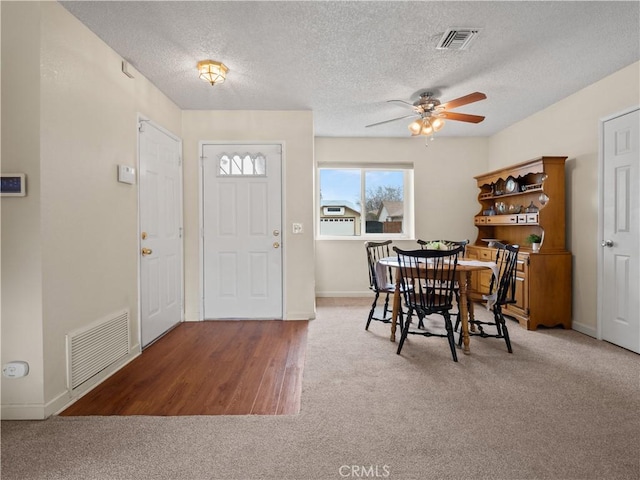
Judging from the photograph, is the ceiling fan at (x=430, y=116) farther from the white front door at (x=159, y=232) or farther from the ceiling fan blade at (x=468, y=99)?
the white front door at (x=159, y=232)

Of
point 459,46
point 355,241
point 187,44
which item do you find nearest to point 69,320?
point 187,44

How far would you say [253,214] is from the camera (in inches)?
158

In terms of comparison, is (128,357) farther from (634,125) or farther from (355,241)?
(634,125)

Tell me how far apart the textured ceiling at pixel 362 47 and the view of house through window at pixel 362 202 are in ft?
5.80

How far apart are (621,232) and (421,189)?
2.68 meters

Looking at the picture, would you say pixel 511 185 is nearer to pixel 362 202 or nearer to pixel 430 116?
pixel 430 116

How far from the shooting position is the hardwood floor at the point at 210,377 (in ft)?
6.89

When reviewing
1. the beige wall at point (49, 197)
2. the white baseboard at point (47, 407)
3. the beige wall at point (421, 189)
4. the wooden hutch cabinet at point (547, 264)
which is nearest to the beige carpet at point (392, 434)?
the white baseboard at point (47, 407)

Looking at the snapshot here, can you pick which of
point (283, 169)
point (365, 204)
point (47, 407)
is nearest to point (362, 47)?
point (283, 169)

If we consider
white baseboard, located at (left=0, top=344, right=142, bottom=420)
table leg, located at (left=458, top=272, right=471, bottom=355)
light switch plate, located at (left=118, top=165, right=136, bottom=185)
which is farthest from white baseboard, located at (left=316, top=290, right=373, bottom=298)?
white baseboard, located at (left=0, top=344, right=142, bottom=420)

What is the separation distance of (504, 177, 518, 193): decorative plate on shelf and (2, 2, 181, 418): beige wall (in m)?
4.56

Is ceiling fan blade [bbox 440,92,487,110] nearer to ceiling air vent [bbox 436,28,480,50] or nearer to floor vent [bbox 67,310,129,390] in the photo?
ceiling air vent [bbox 436,28,480,50]

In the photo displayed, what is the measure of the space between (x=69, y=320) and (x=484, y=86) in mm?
4114

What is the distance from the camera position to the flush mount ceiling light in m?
2.82
